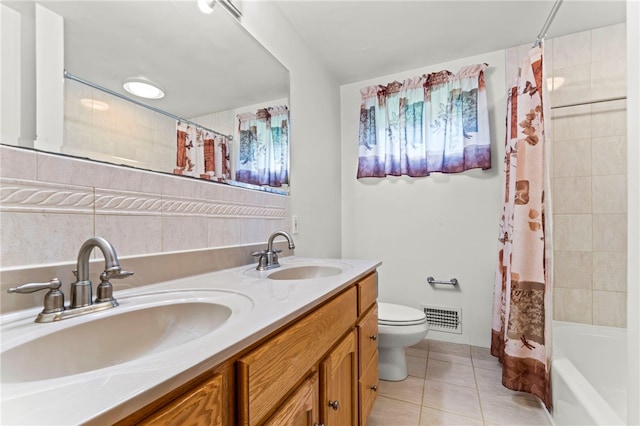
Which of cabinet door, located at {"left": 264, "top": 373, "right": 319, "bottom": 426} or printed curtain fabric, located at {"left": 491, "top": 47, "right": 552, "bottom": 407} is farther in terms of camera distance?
printed curtain fabric, located at {"left": 491, "top": 47, "right": 552, "bottom": 407}

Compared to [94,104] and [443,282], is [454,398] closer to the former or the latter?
[443,282]

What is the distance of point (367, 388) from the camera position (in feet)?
4.12

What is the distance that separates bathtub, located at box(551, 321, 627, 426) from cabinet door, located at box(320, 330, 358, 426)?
32.9 inches

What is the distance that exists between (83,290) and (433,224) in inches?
86.8

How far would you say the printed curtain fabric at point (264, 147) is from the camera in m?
1.40

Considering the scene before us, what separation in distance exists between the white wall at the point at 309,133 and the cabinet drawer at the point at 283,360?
981mm

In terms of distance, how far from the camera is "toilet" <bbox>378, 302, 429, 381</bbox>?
1.71 metres

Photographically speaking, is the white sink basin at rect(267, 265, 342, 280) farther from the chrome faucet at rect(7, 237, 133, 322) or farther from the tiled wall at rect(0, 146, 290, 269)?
the chrome faucet at rect(7, 237, 133, 322)

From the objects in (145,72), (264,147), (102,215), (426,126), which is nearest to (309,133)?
(264,147)

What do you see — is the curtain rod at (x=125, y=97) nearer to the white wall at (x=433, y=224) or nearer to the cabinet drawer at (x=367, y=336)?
the cabinet drawer at (x=367, y=336)

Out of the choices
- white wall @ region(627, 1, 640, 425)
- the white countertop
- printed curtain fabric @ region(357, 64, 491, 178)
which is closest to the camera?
the white countertop

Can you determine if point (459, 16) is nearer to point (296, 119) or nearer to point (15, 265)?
point (296, 119)

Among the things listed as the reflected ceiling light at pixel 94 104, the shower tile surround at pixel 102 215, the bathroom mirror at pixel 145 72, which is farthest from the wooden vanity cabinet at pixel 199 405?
the reflected ceiling light at pixel 94 104

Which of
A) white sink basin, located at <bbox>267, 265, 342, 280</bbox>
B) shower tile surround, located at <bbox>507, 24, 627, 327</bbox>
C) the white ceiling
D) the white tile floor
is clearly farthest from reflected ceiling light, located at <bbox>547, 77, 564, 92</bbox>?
white sink basin, located at <bbox>267, 265, 342, 280</bbox>
